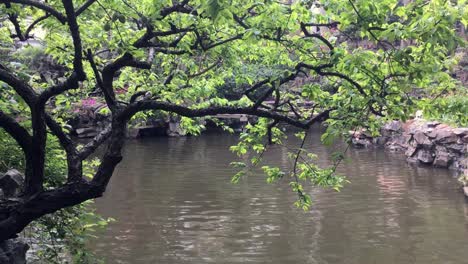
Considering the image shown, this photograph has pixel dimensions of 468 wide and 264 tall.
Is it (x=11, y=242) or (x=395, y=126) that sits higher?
(x=395, y=126)

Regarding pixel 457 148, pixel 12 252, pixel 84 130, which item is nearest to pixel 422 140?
pixel 457 148

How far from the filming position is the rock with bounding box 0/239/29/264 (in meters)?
5.60

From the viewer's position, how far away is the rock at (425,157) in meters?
21.4

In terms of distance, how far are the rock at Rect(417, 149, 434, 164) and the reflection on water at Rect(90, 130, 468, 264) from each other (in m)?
0.83

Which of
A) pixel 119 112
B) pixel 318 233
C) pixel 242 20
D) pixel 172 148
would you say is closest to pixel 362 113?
pixel 242 20

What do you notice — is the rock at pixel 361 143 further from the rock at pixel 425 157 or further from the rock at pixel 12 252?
the rock at pixel 12 252

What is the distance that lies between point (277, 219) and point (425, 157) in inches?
444

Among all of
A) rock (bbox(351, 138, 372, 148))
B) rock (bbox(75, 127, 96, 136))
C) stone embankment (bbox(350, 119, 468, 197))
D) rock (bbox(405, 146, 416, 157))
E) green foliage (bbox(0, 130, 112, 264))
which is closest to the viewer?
green foliage (bbox(0, 130, 112, 264))

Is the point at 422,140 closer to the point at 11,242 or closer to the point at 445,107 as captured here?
the point at 445,107

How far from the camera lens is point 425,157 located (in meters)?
21.5

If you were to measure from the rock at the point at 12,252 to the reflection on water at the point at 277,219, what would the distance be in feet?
13.0

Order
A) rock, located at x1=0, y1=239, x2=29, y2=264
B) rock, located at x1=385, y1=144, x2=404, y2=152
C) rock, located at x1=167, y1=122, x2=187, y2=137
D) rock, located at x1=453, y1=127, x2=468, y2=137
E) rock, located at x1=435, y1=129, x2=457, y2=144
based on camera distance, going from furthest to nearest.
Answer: rock, located at x1=167, y1=122, x2=187, y2=137 < rock, located at x1=385, y1=144, x2=404, y2=152 < rock, located at x1=435, y1=129, x2=457, y2=144 < rock, located at x1=453, y1=127, x2=468, y2=137 < rock, located at x1=0, y1=239, x2=29, y2=264

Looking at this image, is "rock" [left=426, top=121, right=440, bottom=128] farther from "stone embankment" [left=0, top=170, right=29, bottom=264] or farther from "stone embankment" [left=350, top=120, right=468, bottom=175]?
"stone embankment" [left=0, top=170, right=29, bottom=264]

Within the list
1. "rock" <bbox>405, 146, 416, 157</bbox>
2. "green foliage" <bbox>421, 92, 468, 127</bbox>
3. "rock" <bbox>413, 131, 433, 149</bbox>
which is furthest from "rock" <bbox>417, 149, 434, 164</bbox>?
"green foliage" <bbox>421, 92, 468, 127</bbox>
